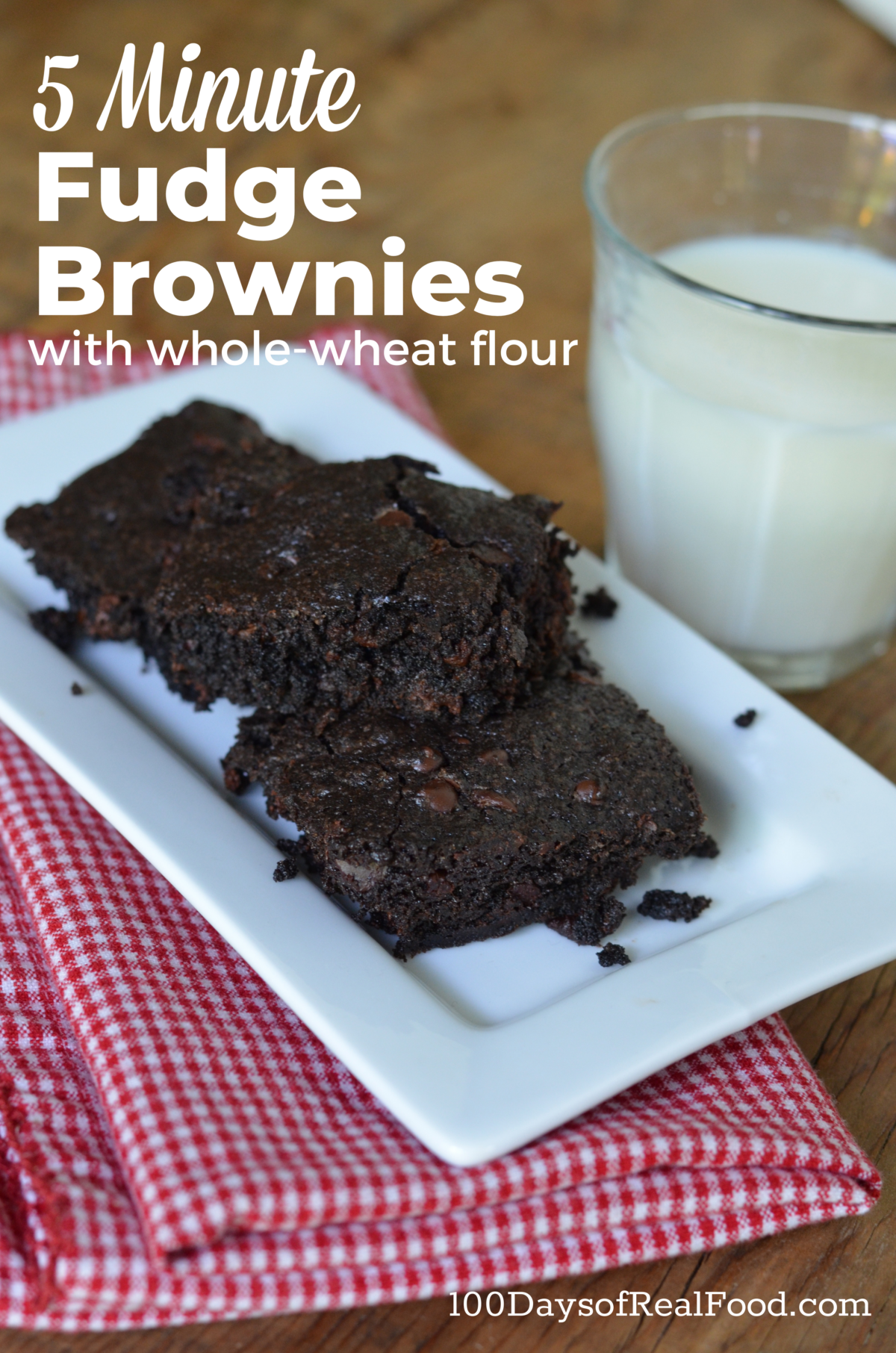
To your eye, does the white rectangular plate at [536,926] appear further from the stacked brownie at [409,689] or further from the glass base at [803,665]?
the glass base at [803,665]

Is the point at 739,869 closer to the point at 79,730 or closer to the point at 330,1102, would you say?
the point at 330,1102

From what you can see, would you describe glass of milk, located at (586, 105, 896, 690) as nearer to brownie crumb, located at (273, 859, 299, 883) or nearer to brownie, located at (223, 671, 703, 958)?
brownie, located at (223, 671, 703, 958)

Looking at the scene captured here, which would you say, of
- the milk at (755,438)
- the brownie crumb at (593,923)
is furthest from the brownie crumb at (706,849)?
the milk at (755,438)

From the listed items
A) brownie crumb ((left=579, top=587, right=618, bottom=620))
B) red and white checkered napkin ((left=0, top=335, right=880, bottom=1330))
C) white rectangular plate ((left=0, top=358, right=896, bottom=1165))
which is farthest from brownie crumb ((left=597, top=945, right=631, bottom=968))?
brownie crumb ((left=579, top=587, right=618, bottom=620))

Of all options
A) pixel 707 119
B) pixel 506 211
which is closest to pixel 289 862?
pixel 707 119

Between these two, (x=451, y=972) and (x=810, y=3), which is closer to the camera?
(x=451, y=972)

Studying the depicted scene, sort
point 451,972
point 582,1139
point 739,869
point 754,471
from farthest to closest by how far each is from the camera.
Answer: point 754,471 < point 739,869 < point 451,972 < point 582,1139

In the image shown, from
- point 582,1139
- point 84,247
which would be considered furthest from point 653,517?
point 84,247
